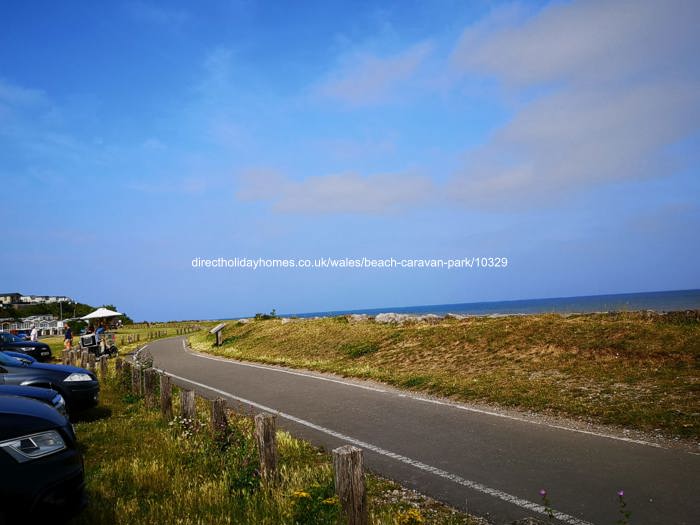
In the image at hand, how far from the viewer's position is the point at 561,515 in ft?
14.1

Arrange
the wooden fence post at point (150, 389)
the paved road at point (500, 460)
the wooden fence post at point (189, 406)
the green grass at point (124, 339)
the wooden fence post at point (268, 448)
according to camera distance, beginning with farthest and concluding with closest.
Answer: the green grass at point (124, 339) → the wooden fence post at point (150, 389) → the wooden fence post at point (189, 406) → the wooden fence post at point (268, 448) → the paved road at point (500, 460)

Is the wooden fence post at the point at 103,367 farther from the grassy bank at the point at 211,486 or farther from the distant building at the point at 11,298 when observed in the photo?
the distant building at the point at 11,298

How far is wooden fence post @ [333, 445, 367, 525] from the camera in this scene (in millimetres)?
3459

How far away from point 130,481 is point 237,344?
2328cm

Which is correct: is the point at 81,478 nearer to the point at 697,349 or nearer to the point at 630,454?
the point at 630,454

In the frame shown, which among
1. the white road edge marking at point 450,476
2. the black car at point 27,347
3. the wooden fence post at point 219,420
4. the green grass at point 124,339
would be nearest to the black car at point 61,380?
the white road edge marking at point 450,476

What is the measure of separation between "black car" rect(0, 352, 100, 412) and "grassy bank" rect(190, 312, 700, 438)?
6952 millimetres

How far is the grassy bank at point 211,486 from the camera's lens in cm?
432

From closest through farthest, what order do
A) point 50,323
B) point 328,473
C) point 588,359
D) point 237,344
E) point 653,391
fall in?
point 328,473
point 653,391
point 588,359
point 237,344
point 50,323

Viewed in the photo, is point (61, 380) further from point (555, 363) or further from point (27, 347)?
point (27, 347)

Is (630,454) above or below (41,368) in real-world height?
below

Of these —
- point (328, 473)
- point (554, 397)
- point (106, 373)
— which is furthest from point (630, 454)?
point (106, 373)

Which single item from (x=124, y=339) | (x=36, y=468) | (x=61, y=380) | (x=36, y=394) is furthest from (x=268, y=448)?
(x=124, y=339)

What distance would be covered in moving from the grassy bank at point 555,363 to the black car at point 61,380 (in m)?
6.95
